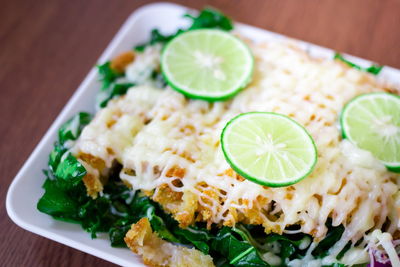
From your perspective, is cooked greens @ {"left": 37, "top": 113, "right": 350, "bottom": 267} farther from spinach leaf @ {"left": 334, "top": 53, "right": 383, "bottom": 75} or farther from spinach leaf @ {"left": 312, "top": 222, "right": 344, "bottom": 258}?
spinach leaf @ {"left": 334, "top": 53, "right": 383, "bottom": 75}

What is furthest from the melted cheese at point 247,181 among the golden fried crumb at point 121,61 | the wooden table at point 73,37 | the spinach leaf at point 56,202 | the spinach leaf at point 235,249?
the wooden table at point 73,37

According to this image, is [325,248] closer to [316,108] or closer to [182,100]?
[316,108]

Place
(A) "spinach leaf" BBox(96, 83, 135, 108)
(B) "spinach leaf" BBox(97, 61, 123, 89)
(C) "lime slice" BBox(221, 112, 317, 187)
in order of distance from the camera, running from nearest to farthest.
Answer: (C) "lime slice" BBox(221, 112, 317, 187), (A) "spinach leaf" BBox(96, 83, 135, 108), (B) "spinach leaf" BBox(97, 61, 123, 89)

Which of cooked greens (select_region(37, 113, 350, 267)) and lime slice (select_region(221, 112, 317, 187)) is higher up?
lime slice (select_region(221, 112, 317, 187))

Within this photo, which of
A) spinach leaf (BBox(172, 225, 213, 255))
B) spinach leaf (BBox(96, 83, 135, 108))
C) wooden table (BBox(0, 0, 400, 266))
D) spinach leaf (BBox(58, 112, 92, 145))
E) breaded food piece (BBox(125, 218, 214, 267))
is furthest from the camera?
wooden table (BBox(0, 0, 400, 266))

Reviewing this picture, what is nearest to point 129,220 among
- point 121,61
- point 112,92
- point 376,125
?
point 112,92

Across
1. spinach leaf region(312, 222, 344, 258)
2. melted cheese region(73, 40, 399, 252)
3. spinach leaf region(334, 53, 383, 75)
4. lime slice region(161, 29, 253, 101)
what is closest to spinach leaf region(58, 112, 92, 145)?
melted cheese region(73, 40, 399, 252)

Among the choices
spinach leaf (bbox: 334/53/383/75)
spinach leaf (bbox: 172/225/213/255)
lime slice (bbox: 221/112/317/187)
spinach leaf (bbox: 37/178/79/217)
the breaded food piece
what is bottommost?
spinach leaf (bbox: 172/225/213/255)

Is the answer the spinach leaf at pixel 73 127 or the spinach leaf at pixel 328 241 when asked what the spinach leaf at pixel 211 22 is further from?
the spinach leaf at pixel 328 241
